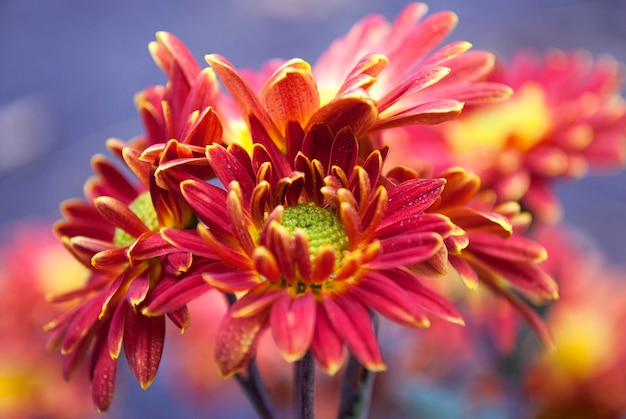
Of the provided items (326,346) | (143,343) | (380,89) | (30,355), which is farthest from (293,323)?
(30,355)

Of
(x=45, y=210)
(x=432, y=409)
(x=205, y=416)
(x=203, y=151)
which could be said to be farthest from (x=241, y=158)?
(x=45, y=210)

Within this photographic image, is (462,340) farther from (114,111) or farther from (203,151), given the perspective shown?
(114,111)

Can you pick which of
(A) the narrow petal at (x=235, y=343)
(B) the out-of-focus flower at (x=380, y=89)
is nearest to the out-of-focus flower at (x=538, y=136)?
(B) the out-of-focus flower at (x=380, y=89)

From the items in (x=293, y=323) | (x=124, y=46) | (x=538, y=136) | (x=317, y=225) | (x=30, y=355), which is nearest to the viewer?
(x=293, y=323)

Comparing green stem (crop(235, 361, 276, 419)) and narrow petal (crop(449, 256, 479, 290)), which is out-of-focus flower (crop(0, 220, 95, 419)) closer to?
green stem (crop(235, 361, 276, 419))

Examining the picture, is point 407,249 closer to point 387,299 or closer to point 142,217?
point 387,299

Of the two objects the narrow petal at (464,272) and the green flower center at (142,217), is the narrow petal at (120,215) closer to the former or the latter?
the green flower center at (142,217)
